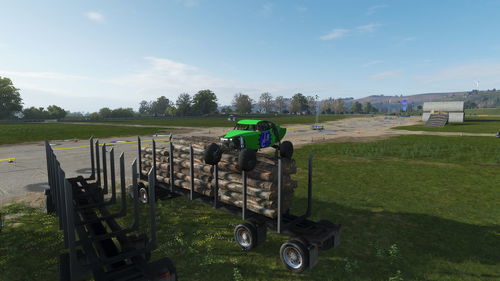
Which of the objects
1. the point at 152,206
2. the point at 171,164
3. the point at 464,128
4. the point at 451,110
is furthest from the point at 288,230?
the point at 451,110

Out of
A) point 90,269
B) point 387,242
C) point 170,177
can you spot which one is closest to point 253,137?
point 170,177

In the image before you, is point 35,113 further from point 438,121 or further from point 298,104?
point 298,104

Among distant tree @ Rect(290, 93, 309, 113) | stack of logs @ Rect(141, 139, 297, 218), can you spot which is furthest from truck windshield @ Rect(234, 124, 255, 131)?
distant tree @ Rect(290, 93, 309, 113)

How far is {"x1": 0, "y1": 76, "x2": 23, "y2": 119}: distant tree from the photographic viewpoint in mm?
87500

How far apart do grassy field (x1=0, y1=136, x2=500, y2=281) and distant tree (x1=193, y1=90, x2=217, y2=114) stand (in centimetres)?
12457

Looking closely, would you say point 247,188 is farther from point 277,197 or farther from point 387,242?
point 387,242

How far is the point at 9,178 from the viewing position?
1307 centimetres

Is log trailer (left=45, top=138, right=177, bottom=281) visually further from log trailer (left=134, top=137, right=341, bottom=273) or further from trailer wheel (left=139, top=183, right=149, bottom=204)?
trailer wheel (left=139, top=183, right=149, bottom=204)

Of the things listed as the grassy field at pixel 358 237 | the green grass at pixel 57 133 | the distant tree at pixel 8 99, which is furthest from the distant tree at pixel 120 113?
the grassy field at pixel 358 237

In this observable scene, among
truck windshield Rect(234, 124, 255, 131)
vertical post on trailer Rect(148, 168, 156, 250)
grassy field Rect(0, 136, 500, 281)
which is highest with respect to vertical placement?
truck windshield Rect(234, 124, 255, 131)

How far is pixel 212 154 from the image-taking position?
22.4 ft

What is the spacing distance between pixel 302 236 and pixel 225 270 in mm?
1850

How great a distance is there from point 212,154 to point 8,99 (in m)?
116

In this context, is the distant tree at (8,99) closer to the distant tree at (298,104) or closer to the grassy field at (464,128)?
the grassy field at (464,128)
